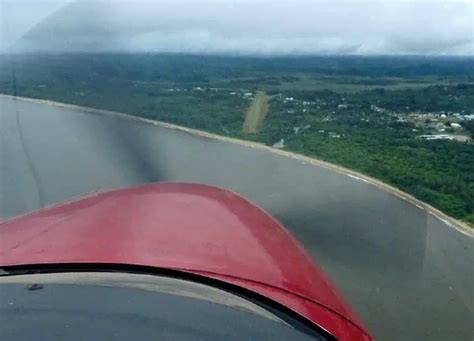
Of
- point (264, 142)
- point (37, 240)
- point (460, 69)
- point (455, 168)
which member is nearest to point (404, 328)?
point (455, 168)

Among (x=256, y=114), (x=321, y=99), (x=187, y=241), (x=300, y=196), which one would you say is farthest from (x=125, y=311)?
(x=321, y=99)

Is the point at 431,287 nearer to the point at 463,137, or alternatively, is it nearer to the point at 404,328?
the point at 404,328

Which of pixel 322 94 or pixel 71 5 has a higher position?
pixel 71 5

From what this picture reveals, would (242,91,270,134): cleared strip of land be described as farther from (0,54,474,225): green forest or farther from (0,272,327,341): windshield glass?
(0,272,327,341): windshield glass

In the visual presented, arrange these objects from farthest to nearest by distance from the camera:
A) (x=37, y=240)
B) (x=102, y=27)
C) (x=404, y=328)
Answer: (x=404, y=328) < (x=102, y=27) < (x=37, y=240)

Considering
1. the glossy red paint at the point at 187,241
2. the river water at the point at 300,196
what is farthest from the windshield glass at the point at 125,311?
the river water at the point at 300,196

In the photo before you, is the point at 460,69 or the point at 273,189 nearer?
the point at 273,189

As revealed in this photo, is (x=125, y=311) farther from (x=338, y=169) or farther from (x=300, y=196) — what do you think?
(x=338, y=169)

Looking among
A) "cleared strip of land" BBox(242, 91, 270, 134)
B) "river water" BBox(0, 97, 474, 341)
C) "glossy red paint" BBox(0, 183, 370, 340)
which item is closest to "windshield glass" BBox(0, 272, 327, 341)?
"glossy red paint" BBox(0, 183, 370, 340)
